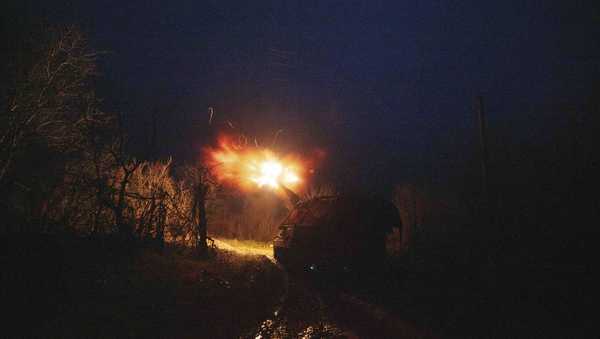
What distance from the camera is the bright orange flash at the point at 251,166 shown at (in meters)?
18.1

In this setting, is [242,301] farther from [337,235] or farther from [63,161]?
[63,161]

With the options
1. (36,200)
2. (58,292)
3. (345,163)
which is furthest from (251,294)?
(345,163)

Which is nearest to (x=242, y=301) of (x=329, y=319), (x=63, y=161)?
(x=329, y=319)

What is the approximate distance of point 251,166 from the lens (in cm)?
2059

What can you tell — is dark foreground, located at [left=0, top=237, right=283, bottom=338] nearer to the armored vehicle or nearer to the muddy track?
the muddy track

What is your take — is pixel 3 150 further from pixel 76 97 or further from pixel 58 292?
pixel 58 292

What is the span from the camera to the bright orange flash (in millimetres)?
18141

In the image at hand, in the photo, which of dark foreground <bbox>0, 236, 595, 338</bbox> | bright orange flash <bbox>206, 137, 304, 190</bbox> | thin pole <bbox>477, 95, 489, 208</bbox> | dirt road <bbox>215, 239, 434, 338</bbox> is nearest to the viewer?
dark foreground <bbox>0, 236, 595, 338</bbox>

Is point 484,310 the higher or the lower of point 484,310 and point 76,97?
the lower

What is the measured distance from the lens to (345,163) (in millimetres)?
40062

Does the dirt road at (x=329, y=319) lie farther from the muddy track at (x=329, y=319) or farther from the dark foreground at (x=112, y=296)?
the dark foreground at (x=112, y=296)

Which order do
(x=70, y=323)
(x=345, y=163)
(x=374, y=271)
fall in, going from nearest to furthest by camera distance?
(x=70, y=323) < (x=374, y=271) < (x=345, y=163)

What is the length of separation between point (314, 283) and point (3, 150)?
9301mm

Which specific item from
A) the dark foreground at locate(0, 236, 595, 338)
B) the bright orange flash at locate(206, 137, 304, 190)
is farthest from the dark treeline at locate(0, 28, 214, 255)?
the bright orange flash at locate(206, 137, 304, 190)
